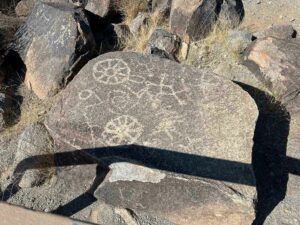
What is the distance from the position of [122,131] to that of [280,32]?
196 cm

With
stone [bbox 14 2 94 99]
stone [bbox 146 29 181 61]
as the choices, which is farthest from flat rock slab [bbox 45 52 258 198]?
stone [bbox 146 29 181 61]

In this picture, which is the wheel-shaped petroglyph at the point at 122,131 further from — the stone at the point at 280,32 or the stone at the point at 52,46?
the stone at the point at 280,32

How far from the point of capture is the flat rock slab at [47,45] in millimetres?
3904

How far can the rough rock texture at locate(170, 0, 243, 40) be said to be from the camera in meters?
4.36

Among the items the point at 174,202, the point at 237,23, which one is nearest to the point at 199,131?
the point at 174,202

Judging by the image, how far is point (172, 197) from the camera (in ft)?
9.43

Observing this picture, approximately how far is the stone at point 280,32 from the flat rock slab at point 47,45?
171cm

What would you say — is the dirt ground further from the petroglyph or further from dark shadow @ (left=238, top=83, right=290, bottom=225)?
the petroglyph

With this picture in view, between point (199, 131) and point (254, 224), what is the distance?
696mm

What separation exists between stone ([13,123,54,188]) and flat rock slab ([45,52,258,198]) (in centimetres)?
22

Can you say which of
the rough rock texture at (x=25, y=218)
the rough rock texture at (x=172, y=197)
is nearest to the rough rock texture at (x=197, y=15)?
the rough rock texture at (x=172, y=197)

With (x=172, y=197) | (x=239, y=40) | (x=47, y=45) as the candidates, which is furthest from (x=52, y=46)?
(x=172, y=197)

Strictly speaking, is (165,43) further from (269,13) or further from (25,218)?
(25,218)

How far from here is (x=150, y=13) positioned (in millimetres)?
4766
